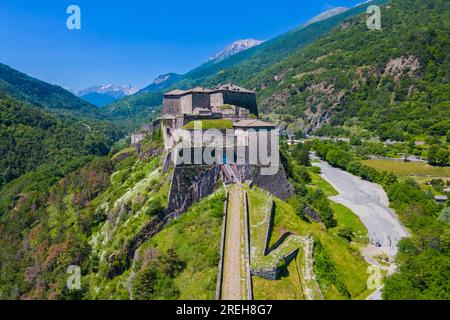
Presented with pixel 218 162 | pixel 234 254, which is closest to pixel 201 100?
pixel 218 162

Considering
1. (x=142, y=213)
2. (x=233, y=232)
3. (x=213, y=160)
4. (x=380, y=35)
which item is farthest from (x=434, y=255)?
(x=380, y=35)

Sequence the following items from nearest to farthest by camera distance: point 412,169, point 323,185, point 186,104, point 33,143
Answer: point 186,104 < point 323,185 < point 412,169 < point 33,143

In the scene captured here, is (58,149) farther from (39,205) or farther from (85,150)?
(39,205)

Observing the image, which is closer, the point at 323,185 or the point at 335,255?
the point at 335,255

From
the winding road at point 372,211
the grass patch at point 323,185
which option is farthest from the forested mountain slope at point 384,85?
the grass patch at point 323,185

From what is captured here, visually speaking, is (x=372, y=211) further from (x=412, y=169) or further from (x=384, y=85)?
(x=384, y=85)

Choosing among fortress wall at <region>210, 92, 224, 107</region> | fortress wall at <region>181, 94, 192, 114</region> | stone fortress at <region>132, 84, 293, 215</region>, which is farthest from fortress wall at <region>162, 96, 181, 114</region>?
stone fortress at <region>132, 84, 293, 215</region>

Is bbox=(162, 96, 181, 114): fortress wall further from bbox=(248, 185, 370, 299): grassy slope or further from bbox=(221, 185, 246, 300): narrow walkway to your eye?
bbox=(221, 185, 246, 300): narrow walkway
